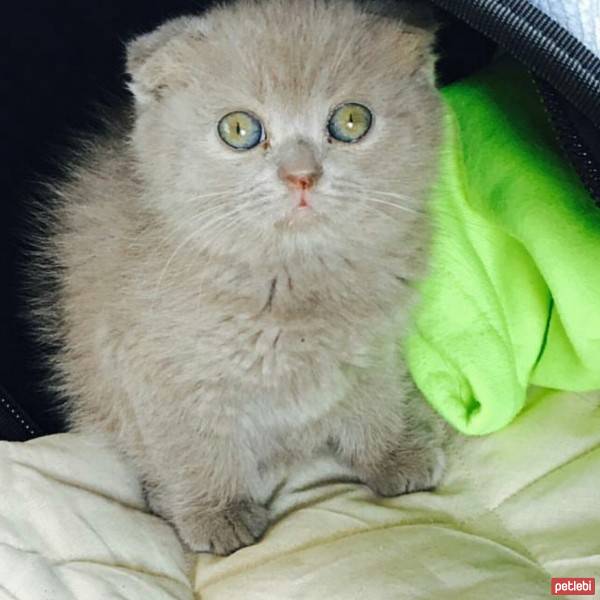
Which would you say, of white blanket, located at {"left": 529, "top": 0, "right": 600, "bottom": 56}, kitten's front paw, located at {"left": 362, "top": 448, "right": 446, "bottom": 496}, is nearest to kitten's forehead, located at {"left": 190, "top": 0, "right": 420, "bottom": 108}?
white blanket, located at {"left": 529, "top": 0, "right": 600, "bottom": 56}

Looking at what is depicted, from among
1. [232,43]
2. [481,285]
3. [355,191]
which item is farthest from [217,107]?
[481,285]

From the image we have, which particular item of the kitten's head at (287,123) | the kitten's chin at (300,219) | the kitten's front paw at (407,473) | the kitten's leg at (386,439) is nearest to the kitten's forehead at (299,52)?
the kitten's head at (287,123)

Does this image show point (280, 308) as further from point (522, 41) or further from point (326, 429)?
point (522, 41)

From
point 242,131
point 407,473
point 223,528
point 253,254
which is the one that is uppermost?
point 242,131

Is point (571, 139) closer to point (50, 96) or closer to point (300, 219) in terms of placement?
point (300, 219)

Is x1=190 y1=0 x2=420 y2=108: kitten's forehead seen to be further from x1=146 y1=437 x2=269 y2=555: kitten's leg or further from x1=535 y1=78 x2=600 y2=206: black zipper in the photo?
x1=146 y1=437 x2=269 y2=555: kitten's leg

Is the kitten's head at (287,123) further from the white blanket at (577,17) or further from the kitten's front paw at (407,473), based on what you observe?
the kitten's front paw at (407,473)

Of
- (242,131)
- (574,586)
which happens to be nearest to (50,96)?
(242,131)
